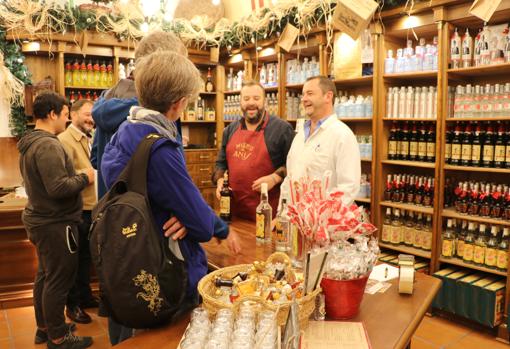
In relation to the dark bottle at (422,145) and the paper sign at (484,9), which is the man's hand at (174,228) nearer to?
the paper sign at (484,9)

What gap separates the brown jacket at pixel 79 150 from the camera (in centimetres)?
379

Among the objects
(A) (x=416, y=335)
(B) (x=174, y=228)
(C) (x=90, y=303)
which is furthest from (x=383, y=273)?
(C) (x=90, y=303)

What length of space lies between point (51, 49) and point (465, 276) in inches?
203

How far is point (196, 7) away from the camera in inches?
259

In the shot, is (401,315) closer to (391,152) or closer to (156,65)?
(156,65)

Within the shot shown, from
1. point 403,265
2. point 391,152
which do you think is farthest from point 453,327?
point 403,265

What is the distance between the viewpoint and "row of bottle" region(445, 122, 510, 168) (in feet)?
11.8

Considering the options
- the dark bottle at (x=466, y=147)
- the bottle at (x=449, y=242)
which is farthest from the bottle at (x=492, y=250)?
the dark bottle at (x=466, y=147)

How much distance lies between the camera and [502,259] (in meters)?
3.57

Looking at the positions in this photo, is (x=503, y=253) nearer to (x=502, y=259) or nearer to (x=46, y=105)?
(x=502, y=259)

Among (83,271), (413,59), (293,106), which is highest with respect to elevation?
(413,59)

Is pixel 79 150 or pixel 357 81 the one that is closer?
pixel 79 150

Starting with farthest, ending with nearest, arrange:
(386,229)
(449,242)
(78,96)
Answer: (78,96) < (386,229) < (449,242)

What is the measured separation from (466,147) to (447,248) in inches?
34.3
